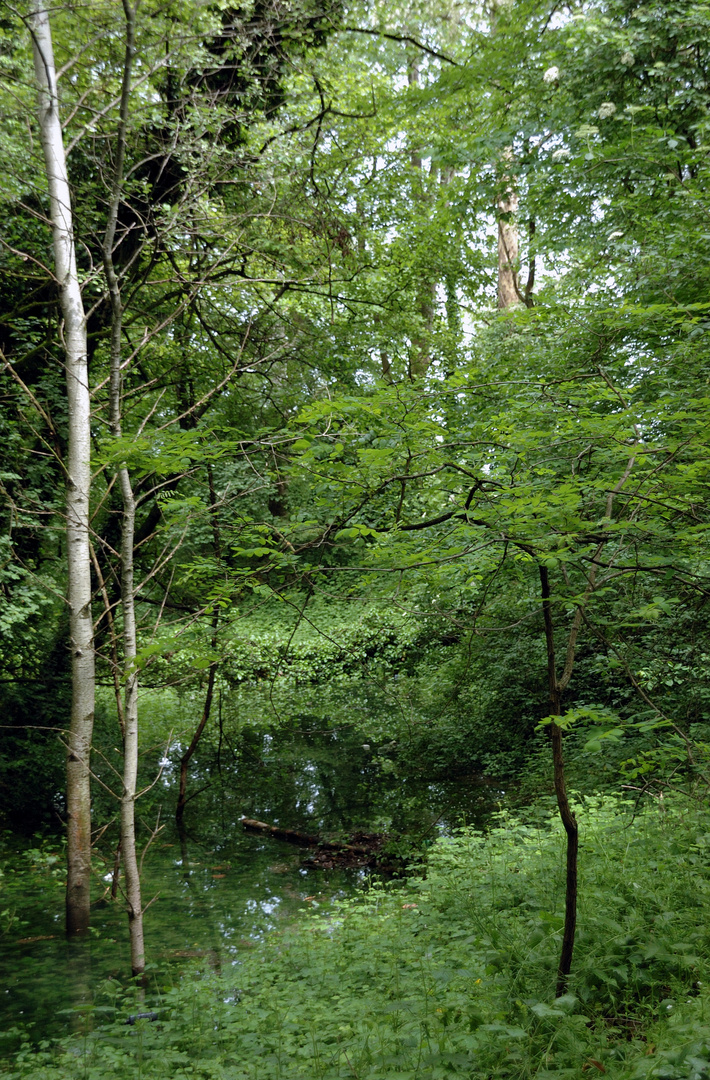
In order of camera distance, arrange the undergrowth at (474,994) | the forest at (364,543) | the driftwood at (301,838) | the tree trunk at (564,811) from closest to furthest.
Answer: the undergrowth at (474,994) → the tree trunk at (564,811) → the forest at (364,543) → the driftwood at (301,838)

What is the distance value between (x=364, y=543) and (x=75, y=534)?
2.19 meters

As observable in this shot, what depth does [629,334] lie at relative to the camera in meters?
5.84

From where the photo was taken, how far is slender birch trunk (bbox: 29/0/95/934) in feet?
17.0

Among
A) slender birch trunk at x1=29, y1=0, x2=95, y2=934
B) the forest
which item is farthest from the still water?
slender birch trunk at x1=29, y1=0, x2=95, y2=934

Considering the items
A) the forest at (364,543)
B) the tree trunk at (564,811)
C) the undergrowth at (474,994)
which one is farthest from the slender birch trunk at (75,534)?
the tree trunk at (564,811)

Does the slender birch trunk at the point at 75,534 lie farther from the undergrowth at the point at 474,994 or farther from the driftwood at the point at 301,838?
the driftwood at the point at 301,838

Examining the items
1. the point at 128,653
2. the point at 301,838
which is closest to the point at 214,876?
the point at 301,838

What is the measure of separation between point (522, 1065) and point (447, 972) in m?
0.96

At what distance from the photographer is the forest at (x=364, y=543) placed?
326cm

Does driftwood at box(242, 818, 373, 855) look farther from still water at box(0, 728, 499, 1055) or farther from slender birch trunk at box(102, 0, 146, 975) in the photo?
slender birch trunk at box(102, 0, 146, 975)

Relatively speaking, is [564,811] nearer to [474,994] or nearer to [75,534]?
[474,994]

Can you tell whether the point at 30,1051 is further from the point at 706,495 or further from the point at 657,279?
the point at 657,279

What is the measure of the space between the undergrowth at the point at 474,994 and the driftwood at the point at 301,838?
7.86 ft

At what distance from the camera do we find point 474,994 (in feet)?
10.6
